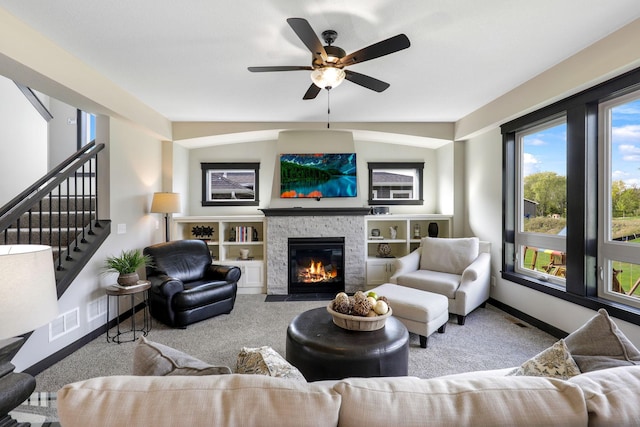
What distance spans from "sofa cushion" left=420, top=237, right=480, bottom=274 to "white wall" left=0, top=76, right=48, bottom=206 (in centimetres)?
548

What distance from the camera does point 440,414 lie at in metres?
0.78

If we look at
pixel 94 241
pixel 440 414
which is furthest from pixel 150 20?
pixel 440 414

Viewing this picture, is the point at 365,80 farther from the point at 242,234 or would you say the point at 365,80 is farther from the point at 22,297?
the point at 242,234

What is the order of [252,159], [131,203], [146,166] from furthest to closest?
[252,159]
[146,166]
[131,203]

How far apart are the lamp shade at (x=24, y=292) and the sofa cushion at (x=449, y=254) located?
3.97m

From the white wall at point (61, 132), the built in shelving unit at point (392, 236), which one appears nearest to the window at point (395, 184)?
the built in shelving unit at point (392, 236)

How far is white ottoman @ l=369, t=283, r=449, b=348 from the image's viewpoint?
2.86 metres

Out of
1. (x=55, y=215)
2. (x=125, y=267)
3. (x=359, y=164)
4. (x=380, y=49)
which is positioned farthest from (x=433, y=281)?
(x=55, y=215)

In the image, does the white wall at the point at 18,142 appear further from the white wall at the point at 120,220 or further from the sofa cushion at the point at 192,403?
the sofa cushion at the point at 192,403

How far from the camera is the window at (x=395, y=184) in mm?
5363

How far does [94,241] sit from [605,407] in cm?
393

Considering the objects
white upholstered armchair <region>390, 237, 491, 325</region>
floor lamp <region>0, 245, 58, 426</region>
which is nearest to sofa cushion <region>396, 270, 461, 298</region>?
white upholstered armchair <region>390, 237, 491, 325</region>

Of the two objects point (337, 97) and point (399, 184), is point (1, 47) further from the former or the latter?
point (399, 184)

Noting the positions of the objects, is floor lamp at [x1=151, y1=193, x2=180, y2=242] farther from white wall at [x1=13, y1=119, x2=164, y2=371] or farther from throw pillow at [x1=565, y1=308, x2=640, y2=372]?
throw pillow at [x1=565, y1=308, x2=640, y2=372]
